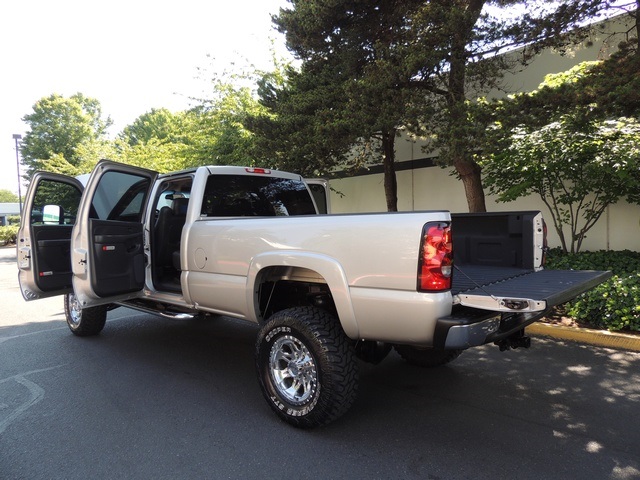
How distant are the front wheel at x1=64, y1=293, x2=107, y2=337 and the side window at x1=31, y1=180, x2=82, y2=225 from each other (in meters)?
1.04

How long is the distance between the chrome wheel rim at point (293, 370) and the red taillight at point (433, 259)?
107cm

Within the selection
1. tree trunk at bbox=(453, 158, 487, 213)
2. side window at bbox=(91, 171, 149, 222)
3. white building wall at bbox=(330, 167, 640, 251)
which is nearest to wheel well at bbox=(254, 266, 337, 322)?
side window at bbox=(91, 171, 149, 222)

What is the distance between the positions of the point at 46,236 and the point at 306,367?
3952 mm

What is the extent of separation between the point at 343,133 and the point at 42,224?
5428mm

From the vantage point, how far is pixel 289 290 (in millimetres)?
4074

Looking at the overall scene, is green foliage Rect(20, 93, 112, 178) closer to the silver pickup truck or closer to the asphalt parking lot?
the silver pickup truck

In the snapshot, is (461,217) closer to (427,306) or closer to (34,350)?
(427,306)

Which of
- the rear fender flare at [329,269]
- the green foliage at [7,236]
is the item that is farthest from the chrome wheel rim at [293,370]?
the green foliage at [7,236]

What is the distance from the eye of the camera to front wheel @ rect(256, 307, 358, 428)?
10.2 ft

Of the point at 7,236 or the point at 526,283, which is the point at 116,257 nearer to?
the point at 526,283

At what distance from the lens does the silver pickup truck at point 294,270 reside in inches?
111

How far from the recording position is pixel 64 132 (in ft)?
127

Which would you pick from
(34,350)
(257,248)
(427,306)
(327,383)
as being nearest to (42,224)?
(34,350)

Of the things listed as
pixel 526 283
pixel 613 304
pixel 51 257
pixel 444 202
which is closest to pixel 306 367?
pixel 526 283
